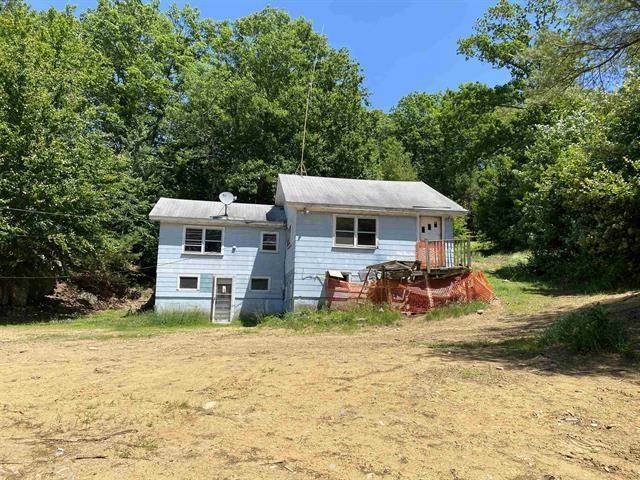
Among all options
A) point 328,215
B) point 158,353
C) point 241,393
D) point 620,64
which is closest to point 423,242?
point 328,215

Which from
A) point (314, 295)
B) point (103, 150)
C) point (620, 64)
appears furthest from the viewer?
point (103, 150)

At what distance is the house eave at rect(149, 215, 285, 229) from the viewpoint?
2103 centimetres

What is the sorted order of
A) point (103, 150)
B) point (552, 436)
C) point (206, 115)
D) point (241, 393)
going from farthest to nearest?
point (206, 115) → point (103, 150) → point (241, 393) → point (552, 436)

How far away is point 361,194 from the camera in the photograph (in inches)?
854

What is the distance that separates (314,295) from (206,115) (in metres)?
18.2

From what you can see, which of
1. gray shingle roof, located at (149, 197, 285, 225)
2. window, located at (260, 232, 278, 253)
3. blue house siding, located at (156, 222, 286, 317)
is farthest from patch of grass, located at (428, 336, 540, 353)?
gray shingle roof, located at (149, 197, 285, 225)

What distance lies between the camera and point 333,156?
32.8m

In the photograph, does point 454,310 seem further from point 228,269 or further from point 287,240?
point 228,269

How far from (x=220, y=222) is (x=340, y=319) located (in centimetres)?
772

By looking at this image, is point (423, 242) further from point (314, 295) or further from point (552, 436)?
point (552, 436)

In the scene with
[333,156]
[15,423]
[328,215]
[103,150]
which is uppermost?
[333,156]

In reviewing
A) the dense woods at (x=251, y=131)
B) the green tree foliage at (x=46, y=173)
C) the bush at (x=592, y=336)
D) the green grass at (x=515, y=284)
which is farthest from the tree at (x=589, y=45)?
the green tree foliage at (x=46, y=173)

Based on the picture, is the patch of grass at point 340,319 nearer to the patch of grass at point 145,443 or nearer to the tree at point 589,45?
the tree at point 589,45

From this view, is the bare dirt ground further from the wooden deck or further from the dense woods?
the wooden deck
